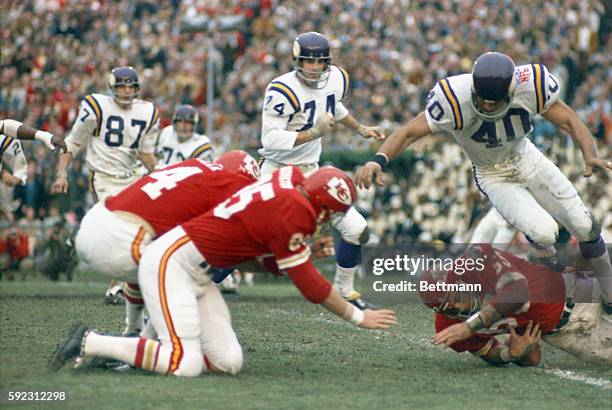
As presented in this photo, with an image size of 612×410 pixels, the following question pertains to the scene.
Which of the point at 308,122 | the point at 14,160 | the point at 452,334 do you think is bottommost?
the point at 452,334

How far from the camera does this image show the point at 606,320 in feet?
19.5

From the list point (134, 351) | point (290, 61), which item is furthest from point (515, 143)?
point (290, 61)

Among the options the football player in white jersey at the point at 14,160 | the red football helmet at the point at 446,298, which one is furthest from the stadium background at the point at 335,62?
the red football helmet at the point at 446,298

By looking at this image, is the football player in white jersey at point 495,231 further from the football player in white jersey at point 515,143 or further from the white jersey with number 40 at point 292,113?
the football player in white jersey at point 515,143

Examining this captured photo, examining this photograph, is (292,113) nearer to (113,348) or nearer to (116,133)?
(116,133)

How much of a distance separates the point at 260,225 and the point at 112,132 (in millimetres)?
4703

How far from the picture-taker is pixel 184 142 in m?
10.8

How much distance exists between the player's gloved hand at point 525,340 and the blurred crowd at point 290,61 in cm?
733

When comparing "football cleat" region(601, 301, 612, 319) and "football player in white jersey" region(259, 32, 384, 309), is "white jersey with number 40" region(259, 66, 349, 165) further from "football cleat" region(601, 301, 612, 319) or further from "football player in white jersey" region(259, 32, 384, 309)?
"football cleat" region(601, 301, 612, 319)

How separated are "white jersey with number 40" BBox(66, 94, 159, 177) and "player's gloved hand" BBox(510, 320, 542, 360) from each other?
16.0 ft

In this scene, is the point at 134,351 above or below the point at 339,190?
below

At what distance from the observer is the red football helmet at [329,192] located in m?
5.08

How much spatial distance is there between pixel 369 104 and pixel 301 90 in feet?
24.2

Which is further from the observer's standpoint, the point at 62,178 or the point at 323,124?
the point at 62,178
